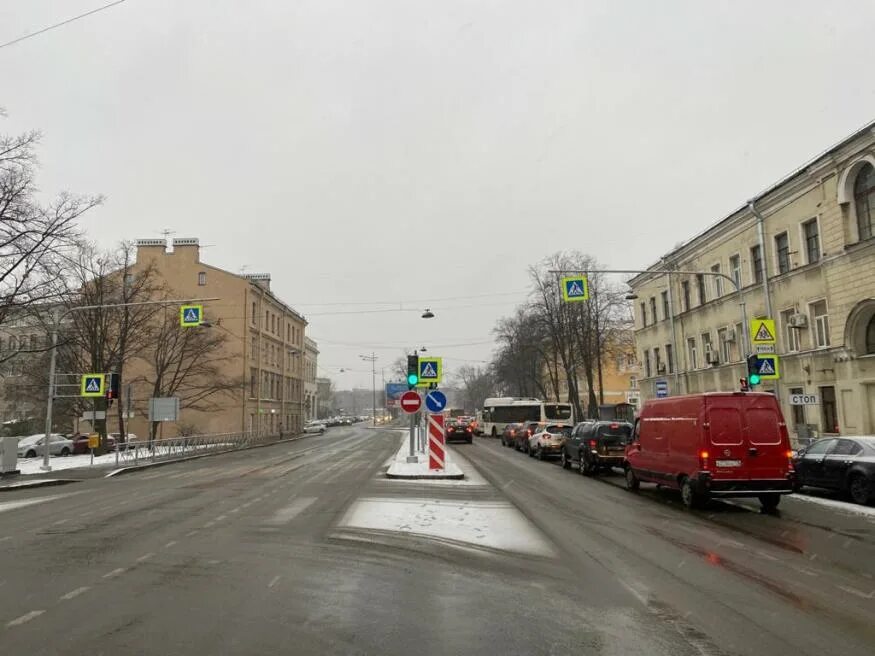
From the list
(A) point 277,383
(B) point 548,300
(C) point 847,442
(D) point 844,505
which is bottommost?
(D) point 844,505

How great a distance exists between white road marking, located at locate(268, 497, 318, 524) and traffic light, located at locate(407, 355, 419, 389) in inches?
322

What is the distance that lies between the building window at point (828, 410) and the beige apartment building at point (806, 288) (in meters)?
0.04

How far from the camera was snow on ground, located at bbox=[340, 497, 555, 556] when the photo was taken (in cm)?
913

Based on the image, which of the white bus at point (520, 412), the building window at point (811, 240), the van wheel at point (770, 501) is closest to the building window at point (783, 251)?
the building window at point (811, 240)

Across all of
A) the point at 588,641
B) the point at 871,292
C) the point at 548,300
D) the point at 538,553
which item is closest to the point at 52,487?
the point at 538,553

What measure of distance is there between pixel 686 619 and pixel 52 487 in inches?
781

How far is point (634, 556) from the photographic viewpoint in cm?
831

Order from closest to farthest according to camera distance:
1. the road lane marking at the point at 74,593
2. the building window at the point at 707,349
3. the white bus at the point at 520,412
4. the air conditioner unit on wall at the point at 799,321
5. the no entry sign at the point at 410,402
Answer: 1. the road lane marking at the point at 74,593
2. the no entry sign at the point at 410,402
3. the air conditioner unit on wall at the point at 799,321
4. the building window at the point at 707,349
5. the white bus at the point at 520,412

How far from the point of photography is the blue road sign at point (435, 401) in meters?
20.5

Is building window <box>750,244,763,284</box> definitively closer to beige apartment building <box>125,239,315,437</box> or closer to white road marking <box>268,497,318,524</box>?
white road marking <box>268,497,318,524</box>

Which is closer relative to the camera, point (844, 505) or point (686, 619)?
point (686, 619)

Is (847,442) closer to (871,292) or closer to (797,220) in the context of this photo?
(871,292)

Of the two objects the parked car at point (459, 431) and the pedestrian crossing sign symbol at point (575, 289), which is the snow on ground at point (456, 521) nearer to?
the pedestrian crossing sign symbol at point (575, 289)

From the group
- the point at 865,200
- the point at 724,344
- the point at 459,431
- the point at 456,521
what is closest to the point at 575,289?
the point at 865,200
